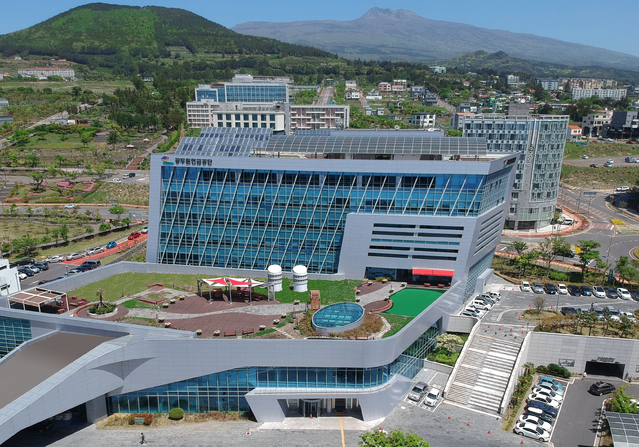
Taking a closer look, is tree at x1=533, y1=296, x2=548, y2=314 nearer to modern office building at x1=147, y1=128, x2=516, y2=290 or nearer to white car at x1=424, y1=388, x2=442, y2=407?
modern office building at x1=147, y1=128, x2=516, y2=290

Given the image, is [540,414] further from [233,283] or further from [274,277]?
[233,283]

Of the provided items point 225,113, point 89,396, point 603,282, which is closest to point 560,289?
point 603,282

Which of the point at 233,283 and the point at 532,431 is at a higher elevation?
the point at 233,283

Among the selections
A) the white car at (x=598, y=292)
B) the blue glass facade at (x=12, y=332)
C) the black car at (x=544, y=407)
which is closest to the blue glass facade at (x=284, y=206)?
the black car at (x=544, y=407)

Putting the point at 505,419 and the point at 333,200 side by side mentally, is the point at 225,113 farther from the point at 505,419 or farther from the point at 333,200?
the point at 505,419

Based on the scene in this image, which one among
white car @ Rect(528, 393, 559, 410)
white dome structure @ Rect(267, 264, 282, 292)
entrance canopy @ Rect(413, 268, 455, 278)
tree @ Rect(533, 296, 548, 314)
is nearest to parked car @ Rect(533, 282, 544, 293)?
tree @ Rect(533, 296, 548, 314)

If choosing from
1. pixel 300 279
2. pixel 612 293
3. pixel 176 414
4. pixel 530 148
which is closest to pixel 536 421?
pixel 300 279

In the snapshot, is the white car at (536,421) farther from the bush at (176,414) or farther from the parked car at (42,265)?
the parked car at (42,265)
